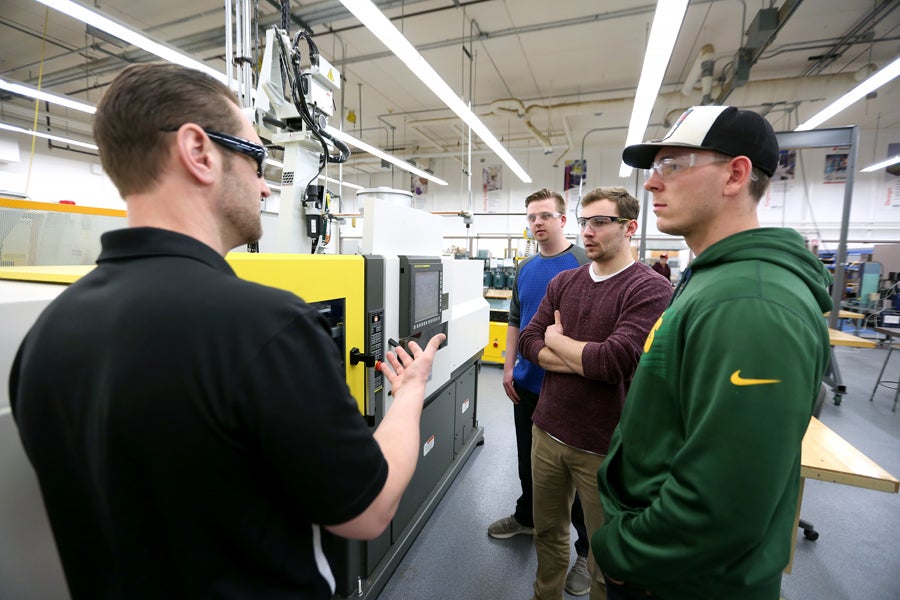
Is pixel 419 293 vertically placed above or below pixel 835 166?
below

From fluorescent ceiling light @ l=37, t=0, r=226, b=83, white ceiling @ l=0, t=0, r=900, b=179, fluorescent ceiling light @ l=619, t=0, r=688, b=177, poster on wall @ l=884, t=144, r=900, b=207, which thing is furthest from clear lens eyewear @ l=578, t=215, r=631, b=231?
poster on wall @ l=884, t=144, r=900, b=207

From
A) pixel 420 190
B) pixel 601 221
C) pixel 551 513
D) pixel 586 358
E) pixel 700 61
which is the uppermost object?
pixel 700 61

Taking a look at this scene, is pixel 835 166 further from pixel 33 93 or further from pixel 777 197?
pixel 33 93

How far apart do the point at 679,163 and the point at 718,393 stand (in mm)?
540

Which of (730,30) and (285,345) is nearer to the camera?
(285,345)

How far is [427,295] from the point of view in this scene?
183 cm

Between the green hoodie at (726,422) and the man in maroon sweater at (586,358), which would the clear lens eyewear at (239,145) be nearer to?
the green hoodie at (726,422)

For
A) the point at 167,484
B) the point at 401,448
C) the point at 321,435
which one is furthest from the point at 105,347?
the point at 401,448

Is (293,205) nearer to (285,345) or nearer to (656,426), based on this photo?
(285,345)

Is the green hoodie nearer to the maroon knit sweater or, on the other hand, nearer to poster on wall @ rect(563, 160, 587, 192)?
the maroon knit sweater

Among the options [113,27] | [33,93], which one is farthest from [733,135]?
[33,93]

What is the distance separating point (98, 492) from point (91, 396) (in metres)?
0.16

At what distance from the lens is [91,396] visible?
52 cm

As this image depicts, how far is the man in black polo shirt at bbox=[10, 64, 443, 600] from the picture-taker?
49 centimetres
